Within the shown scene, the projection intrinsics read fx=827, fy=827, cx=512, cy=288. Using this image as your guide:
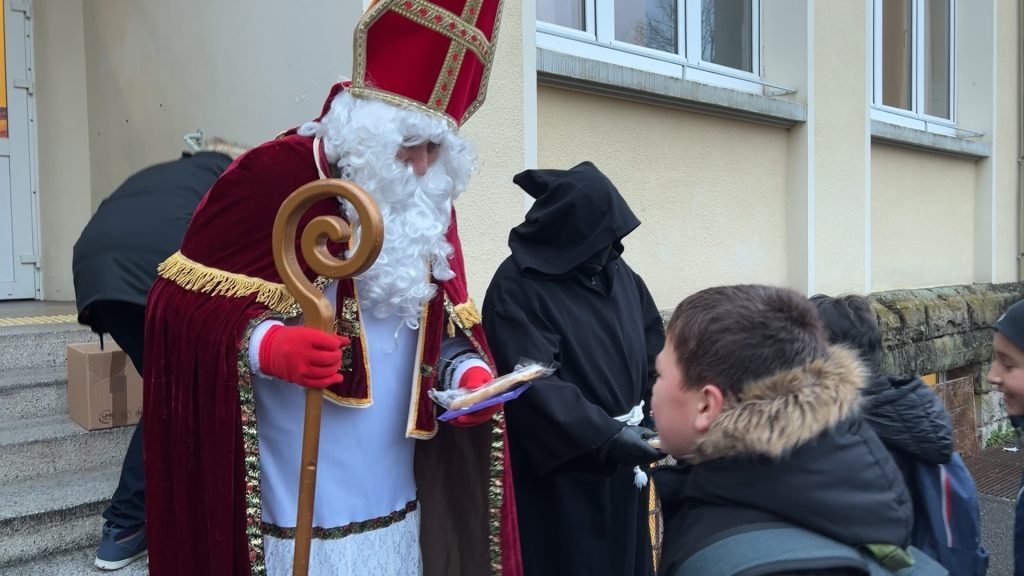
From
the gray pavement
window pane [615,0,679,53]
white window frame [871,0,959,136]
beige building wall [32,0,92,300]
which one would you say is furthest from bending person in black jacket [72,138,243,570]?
white window frame [871,0,959,136]

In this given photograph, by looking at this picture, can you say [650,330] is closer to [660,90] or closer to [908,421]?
[908,421]

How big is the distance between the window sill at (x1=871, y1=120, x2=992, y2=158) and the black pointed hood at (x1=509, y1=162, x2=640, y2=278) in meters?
4.59

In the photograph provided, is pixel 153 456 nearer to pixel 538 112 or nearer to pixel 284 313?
pixel 284 313

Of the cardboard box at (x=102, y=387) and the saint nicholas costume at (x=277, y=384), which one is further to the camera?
the cardboard box at (x=102, y=387)

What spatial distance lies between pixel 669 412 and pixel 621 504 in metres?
1.30

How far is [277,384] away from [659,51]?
12.8 feet

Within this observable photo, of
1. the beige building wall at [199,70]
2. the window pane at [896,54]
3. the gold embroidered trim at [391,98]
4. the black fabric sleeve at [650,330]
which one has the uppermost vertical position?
the window pane at [896,54]

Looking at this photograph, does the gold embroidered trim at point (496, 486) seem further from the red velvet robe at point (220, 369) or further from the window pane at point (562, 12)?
the window pane at point (562, 12)

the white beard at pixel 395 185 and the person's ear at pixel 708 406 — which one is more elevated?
the white beard at pixel 395 185

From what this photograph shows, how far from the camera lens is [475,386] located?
77.7 inches

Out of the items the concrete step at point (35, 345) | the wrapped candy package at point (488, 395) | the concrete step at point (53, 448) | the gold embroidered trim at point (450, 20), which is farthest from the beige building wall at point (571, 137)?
the wrapped candy package at point (488, 395)

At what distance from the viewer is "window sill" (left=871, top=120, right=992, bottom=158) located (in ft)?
21.0

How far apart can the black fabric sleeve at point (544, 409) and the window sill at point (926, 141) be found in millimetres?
4900

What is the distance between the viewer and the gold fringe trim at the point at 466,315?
2109mm
